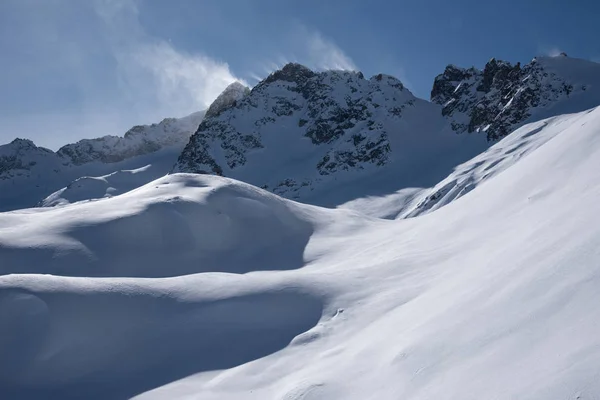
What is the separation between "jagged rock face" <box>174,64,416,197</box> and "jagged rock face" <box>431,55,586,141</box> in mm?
10402

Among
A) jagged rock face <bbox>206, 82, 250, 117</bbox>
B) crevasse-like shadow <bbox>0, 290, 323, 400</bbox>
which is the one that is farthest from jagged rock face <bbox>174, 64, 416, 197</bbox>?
crevasse-like shadow <bbox>0, 290, 323, 400</bbox>

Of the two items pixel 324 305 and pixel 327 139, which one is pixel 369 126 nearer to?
pixel 327 139

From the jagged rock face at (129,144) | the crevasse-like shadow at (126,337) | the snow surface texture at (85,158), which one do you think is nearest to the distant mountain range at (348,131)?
the snow surface texture at (85,158)

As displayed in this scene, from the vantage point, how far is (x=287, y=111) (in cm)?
10856

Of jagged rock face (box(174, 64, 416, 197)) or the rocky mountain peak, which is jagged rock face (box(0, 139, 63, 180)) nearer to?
jagged rock face (box(174, 64, 416, 197))

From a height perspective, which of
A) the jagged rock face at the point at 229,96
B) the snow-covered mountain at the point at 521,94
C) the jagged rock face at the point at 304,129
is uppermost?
the jagged rock face at the point at 229,96

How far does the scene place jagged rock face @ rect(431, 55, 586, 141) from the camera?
225ft

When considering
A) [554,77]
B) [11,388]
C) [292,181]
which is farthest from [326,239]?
[554,77]

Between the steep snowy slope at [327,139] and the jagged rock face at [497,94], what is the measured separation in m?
3.64

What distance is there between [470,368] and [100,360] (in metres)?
9.68

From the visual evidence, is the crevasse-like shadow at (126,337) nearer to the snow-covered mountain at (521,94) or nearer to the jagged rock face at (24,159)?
the snow-covered mountain at (521,94)

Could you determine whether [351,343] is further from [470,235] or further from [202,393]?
[470,235]

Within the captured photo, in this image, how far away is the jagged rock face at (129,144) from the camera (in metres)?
148

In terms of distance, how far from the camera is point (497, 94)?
77875mm
